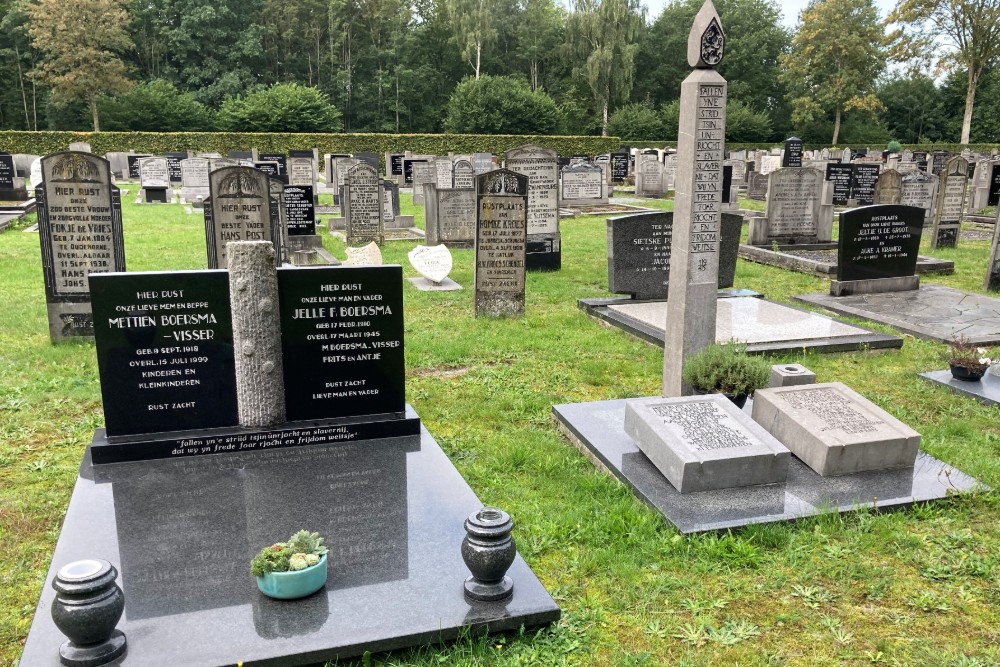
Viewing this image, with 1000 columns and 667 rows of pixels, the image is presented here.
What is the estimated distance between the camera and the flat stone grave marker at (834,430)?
481 centimetres

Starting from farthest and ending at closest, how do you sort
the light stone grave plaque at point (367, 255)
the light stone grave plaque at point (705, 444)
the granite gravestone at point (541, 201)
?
the granite gravestone at point (541, 201)
the light stone grave plaque at point (367, 255)
the light stone grave plaque at point (705, 444)

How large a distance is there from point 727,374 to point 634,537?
1788 millimetres

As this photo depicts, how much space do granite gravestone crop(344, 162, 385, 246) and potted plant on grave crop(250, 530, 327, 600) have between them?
11.5 meters

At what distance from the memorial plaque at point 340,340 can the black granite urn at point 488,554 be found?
80.1 inches

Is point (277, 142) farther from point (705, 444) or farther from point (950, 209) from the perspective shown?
point (705, 444)

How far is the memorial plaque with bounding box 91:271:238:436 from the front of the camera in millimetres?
4750

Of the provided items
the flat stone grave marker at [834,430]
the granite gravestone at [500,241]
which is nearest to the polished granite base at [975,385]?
the flat stone grave marker at [834,430]

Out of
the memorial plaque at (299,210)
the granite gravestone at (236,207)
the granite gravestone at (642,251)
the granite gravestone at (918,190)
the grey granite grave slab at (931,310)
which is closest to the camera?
the grey granite grave slab at (931,310)

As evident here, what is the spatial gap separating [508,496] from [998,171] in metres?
21.6

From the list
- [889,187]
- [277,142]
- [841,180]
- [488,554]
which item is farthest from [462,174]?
[277,142]

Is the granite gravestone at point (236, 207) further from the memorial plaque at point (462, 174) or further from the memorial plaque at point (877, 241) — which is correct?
the memorial plaque at point (462, 174)

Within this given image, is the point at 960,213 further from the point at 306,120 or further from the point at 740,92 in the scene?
the point at 740,92

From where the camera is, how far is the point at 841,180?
2189 centimetres

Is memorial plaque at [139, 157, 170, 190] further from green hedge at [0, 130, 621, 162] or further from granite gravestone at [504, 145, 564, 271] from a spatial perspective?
granite gravestone at [504, 145, 564, 271]
